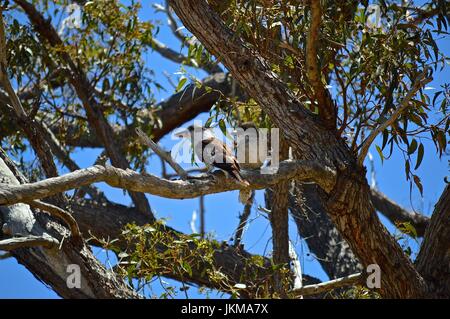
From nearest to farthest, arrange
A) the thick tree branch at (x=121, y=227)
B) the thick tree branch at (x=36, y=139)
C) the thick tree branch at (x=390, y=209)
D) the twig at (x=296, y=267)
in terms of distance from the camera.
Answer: the thick tree branch at (x=36, y=139) → the twig at (x=296, y=267) → the thick tree branch at (x=121, y=227) → the thick tree branch at (x=390, y=209)

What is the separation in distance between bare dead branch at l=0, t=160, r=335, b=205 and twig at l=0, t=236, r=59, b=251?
0.64 meters

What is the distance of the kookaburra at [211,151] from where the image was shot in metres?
4.16

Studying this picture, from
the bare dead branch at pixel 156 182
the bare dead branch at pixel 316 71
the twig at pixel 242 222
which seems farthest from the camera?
the twig at pixel 242 222

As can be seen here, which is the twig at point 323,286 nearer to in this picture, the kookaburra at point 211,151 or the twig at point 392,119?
the twig at point 392,119

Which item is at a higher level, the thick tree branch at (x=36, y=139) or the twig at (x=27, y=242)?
the thick tree branch at (x=36, y=139)

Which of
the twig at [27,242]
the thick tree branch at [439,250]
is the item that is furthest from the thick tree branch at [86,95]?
the thick tree branch at [439,250]

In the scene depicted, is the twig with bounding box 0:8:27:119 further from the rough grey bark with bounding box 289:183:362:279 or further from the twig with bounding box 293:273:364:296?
the rough grey bark with bounding box 289:183:362:279

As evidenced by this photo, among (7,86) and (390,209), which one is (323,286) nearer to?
(7,86)

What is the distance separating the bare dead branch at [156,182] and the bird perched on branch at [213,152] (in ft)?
0.24

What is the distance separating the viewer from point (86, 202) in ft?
22.6

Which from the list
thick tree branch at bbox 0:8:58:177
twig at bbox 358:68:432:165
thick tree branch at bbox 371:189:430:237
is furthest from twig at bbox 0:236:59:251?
thick tree branch at bbox 371:189:430:237

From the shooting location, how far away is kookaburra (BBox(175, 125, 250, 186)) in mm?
4160

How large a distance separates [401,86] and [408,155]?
803 millimetres
